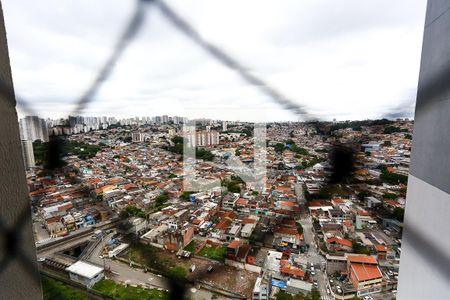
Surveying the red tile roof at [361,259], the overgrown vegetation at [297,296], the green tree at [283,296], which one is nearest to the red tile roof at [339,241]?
the red tile roof at [361,259]

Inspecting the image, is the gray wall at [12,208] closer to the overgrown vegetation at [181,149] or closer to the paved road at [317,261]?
the overgrown vegetation at [181,149]

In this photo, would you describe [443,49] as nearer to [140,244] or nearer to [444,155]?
[444,155]

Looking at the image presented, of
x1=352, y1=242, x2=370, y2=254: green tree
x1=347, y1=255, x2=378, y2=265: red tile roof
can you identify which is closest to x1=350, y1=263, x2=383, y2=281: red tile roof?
x1=347, y1=255, x2=378, y2=265: red tile roof

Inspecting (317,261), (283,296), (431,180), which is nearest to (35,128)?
(431,180)

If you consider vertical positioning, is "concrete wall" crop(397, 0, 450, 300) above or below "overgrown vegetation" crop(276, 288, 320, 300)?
above

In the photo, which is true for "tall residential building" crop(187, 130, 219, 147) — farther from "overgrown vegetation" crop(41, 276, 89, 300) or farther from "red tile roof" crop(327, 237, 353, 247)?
"red tile roof" crop(327, 237, 353, 247)

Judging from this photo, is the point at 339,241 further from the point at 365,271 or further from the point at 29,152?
the point at 29,152
